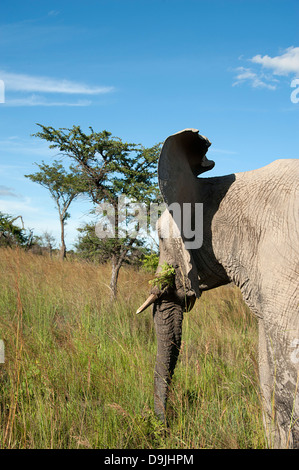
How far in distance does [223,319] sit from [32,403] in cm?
359

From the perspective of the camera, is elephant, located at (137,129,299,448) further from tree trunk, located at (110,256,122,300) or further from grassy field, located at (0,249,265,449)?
tree trunk, located at (110,256,122,300)

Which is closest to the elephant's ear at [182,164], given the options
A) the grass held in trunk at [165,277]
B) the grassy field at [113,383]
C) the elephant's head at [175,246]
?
the elephant's head at [175,246]

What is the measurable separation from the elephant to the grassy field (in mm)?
300

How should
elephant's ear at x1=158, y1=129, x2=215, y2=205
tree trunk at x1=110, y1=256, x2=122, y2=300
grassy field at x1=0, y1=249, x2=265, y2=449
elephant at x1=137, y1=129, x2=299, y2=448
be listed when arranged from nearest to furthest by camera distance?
1. elephant at x1=137, y1=129, x2=299, y2=448
2. elephant's ear at x1=158, y1=129, x2=215, y2=205
3. grassy field at x1=0, y1=249, x2=265, y2=449
4. tree trunk at x1=110, y1=256, x2=122, y2=300

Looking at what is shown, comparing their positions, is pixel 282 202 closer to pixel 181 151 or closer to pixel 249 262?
pixel 249 262

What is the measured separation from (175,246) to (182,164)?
58 cm

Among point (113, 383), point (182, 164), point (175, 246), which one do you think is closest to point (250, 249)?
point (175, 246)

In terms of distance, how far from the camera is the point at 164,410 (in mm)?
2941

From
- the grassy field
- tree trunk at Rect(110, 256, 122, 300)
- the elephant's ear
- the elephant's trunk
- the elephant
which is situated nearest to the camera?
the elephant

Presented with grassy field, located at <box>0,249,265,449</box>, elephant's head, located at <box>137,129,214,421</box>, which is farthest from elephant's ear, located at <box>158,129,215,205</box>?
grassy field, located at <box>0,249,265,449</box>

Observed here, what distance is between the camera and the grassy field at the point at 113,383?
8.89 ft

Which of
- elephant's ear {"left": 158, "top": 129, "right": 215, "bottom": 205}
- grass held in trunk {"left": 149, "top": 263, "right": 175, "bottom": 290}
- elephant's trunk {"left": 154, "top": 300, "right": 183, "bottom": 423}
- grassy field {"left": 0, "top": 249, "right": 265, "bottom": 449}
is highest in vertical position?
elephant's ear {"left": 158, "top": 129, "right": 215, "bottom": 205}

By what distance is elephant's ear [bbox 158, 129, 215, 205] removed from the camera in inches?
90.5
